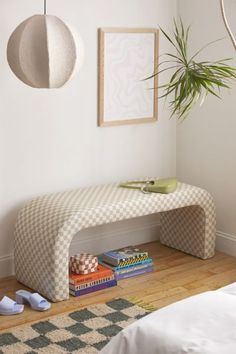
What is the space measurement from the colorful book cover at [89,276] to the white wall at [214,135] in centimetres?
113

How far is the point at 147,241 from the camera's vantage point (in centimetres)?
540

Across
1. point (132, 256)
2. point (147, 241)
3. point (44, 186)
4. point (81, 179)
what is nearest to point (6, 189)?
point (44, 186)

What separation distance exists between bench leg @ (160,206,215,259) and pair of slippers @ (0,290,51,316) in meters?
1.36

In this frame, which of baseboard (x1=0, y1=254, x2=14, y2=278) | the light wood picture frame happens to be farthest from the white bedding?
the light wood picture frame

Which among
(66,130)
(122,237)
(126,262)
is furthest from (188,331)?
(122,237)

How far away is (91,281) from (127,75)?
5.06 ft

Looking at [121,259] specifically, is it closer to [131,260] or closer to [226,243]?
[131,260]

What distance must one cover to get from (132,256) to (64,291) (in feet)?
2.17

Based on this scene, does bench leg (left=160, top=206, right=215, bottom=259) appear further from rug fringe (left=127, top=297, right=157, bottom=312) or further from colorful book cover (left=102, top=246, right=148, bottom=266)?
rug fringe (left=127, top=297, right=157, bottom=312)

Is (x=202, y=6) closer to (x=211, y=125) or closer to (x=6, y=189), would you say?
(x=211, y=125)

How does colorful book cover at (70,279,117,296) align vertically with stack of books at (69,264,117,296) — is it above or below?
below

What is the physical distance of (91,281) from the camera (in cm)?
439

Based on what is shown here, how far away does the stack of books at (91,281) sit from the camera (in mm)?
4324

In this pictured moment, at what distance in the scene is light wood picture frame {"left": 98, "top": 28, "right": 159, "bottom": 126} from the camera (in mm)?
4867
